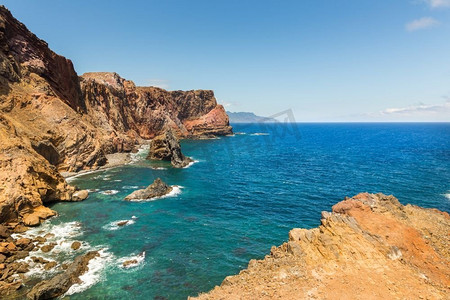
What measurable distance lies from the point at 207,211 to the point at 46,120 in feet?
155

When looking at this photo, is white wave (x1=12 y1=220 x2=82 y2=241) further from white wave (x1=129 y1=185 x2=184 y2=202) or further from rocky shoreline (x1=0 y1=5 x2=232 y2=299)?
white wave (x1=129 y1=185 x2=184 y2=202)

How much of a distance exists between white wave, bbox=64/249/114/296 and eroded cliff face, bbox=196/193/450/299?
1372 cm

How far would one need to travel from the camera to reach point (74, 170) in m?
62.5

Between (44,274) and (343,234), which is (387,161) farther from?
(44,274)

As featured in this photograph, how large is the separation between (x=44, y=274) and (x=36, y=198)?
17.4m

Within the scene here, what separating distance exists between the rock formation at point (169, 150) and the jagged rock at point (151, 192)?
80.4 feet

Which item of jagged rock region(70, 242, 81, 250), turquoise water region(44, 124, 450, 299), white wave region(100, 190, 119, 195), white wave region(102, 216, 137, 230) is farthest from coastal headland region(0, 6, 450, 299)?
white wave region(100, 190, 119, 195)

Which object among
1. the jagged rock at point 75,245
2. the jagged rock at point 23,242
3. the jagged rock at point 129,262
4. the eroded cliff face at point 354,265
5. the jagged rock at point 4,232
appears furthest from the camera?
the jagged rock at point 75,245

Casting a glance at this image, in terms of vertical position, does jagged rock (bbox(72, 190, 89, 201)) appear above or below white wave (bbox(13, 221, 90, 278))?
above

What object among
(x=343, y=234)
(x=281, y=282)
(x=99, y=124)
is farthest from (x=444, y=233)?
(x=99, y=124)

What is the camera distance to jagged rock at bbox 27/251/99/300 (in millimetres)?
21766

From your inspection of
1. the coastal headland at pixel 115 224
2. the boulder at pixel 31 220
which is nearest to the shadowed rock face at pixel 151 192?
the coastal headland at pixel 115 224

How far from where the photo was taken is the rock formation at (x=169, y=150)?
3137 inches

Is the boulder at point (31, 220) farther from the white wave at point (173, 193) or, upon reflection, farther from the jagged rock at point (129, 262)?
the jagged rock at point (129, 262)
